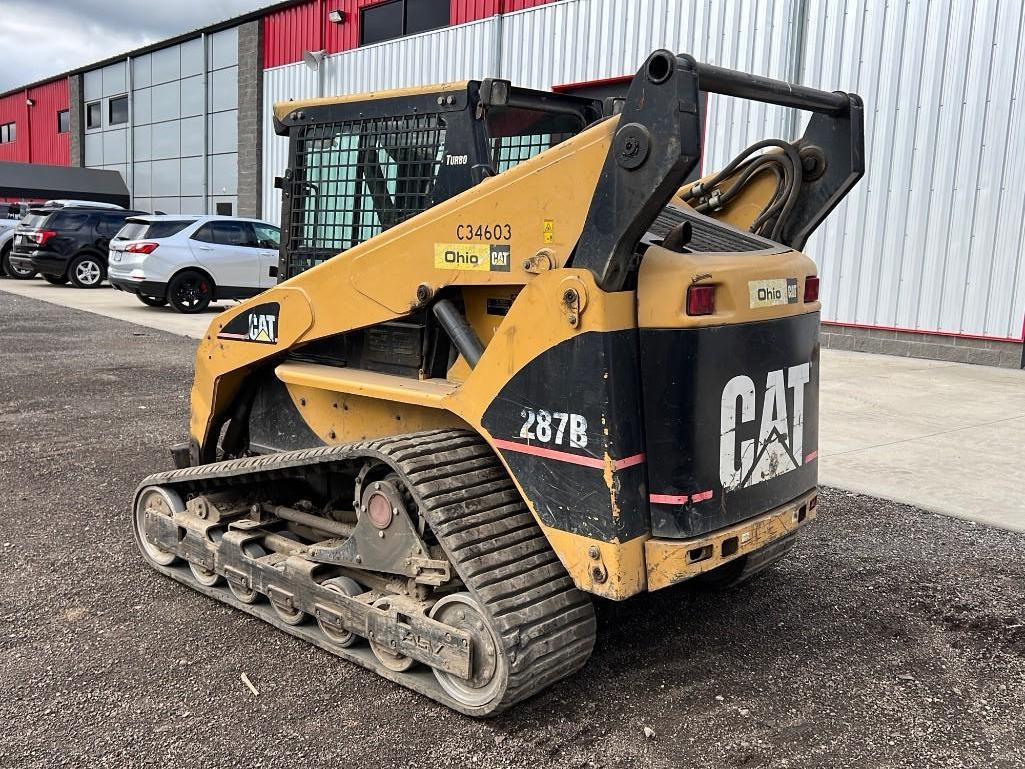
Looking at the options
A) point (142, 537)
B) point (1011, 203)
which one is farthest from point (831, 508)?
point (1011, 203)

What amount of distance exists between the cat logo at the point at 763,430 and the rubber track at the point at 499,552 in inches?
27.0

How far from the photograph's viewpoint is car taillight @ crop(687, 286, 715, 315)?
2.96 metres

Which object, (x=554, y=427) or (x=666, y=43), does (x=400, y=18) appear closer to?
(x=666, y=43)

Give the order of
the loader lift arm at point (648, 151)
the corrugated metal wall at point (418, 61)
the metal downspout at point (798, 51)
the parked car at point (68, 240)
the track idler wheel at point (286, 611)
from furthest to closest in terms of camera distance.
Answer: the parked car at point (68, 240) < the corrugated metal wall at point (418, 61) < the metal downspout at point (798, 51) < the track idler wheel at point (286, 611) < the loader lift arm at point (648, 151)

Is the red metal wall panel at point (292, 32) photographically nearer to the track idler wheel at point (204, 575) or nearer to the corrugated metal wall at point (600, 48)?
the corrugated metal wall at point (600, 48)

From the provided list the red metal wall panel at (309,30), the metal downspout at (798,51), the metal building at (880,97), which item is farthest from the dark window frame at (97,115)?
the metal downspout at (798,51)

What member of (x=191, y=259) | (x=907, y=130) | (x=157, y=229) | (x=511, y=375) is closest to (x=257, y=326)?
(x=511, y=375)

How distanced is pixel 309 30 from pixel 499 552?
21585 mm

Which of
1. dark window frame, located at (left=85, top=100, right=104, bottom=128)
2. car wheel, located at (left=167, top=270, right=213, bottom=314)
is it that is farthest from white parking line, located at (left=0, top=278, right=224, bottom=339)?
dark window frame, located at (left=85, top=100, right=104, bottom=128)

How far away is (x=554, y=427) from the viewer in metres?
3.05

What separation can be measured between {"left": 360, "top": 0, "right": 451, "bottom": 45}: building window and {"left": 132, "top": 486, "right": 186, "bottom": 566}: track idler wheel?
51.8ft

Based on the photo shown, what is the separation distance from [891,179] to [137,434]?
377 inches

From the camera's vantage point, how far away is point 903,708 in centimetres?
330

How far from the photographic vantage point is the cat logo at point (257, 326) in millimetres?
4086
